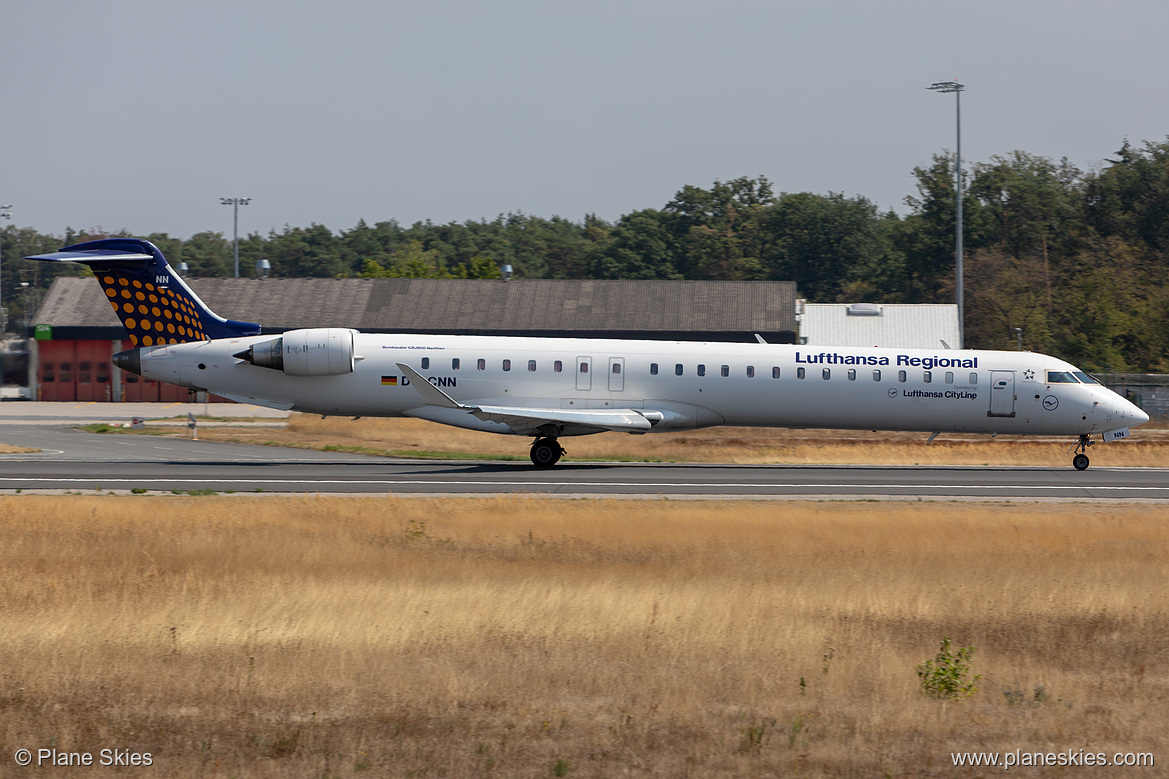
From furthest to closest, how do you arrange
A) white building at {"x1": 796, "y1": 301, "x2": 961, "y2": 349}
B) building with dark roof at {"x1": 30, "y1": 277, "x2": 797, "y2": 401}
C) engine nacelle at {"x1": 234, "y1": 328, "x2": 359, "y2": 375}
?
building with dark roof at {"x1": 30, "y1": 277, "x2": 797, "y2": 401}, white building at {"x1": 796, "y1": 301, "x2": 961, "y2": 349}, engine nacelle at {"x1": 234, "y1": 328, "x2": 359, "y2": 375}

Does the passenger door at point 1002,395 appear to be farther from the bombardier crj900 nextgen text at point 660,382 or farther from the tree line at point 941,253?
the tree line at point 941,253

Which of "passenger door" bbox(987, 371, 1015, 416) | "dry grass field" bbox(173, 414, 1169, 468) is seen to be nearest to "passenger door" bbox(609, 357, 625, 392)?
"dry grass field" bbox(173, 414, 1169, 468)

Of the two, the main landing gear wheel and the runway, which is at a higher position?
the main landing gear wheel

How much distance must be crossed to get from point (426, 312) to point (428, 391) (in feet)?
104

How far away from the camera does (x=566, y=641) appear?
12.1 meters

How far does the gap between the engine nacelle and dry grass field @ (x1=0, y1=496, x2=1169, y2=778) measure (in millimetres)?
9981

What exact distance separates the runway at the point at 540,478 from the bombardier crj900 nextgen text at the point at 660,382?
1427 millimetres

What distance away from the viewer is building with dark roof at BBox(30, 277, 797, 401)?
5781 cm

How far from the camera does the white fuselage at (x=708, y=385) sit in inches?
1188

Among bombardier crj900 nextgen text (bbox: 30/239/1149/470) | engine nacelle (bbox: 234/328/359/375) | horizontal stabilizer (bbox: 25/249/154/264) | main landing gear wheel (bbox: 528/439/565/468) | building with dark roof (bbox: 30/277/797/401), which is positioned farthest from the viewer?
building with dark roof (bbox: 30/277/797/401)

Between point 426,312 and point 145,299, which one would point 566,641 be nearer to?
point 145,299

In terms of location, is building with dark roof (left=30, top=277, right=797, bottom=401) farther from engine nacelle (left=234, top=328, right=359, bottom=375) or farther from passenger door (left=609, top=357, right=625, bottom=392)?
engine nacelle (left=234, top=328, right=359, bottom=375)

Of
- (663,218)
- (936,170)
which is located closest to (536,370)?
(936,170)

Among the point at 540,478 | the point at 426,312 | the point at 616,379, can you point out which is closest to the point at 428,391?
the point at 540,478
